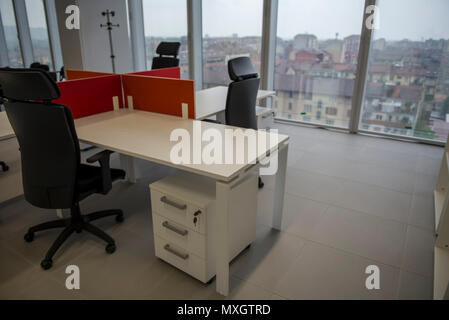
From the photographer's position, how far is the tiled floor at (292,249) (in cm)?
196

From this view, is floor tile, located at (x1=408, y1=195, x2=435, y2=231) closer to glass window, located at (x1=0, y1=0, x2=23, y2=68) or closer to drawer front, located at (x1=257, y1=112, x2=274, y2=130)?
drawer front, located at (x1=257, y1=112, x2=274, y2=130)

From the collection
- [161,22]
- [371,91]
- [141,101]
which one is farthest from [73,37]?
[371,91]

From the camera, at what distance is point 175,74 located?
3654 millimetres

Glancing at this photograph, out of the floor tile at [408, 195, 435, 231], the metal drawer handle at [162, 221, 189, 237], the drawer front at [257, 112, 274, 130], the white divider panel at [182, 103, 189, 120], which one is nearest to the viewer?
the metal drawer handle at [162, 221, 189, 237]

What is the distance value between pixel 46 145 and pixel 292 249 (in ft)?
5.84

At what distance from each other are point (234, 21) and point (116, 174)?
4388mm

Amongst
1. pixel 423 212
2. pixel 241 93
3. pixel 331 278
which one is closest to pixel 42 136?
pixel 241 93

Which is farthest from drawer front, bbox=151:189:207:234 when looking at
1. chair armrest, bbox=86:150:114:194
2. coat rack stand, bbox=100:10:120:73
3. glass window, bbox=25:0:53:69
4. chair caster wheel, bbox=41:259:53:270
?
glass window, bbox=25:0:53:69

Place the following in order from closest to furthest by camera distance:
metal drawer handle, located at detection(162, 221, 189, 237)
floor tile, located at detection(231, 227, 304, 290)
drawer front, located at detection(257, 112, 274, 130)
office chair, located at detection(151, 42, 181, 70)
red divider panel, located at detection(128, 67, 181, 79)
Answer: metal drawer handle, located at detection(162, 221, 189, 237) → floor tile, located at detection(231, 227, 304, 290) → red divider panel, located at detection(128, 67, 181, 79) → drawer front, located at detection(257, 112, 274, 130) → office chair, located at detection(151, 42, 181, 70)

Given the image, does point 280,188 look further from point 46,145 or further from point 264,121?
point 46,145

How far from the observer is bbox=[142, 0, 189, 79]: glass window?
6.28 m

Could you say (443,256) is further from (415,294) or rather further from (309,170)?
(309,170)

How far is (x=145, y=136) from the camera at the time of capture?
91.2 inches

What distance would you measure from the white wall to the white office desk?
332 centimetres
